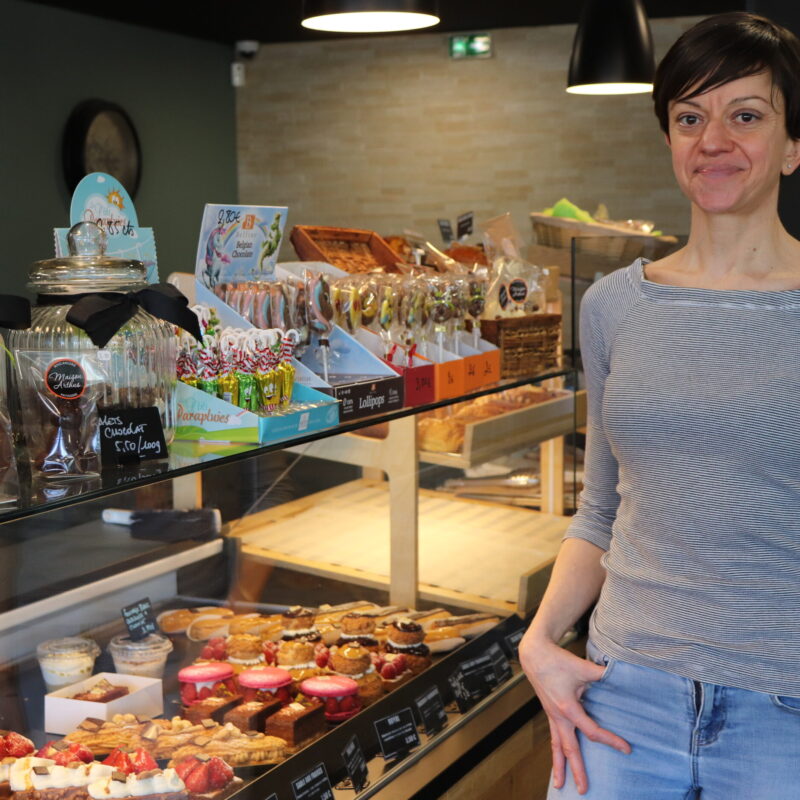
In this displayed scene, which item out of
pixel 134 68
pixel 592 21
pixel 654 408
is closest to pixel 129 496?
pixel 654 408

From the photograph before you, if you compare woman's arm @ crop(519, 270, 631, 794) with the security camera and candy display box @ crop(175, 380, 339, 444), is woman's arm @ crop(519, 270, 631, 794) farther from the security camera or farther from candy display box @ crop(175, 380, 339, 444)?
the security camera

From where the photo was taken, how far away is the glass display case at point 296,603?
167 cm

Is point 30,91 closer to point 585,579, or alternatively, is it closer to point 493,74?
point 493,74

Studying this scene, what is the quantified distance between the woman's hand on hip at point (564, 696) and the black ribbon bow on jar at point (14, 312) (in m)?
0.78

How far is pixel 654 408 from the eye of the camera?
130cm

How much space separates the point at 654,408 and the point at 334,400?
0.64 meters

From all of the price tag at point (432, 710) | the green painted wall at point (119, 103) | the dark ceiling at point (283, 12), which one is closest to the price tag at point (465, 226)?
the price tag at point (432, 710)

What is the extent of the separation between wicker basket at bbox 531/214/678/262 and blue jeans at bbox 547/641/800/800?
1.55 m

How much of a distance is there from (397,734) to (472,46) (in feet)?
18.9

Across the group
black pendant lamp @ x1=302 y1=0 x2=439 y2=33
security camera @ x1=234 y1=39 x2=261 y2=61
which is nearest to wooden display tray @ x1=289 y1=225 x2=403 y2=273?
black pendant lamp @ x1=302 y1=0 x2=439 y2=33

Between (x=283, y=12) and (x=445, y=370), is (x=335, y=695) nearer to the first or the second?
(x=445, y=370)

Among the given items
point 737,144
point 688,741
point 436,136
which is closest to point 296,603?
point 688,741

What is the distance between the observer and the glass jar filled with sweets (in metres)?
1.32

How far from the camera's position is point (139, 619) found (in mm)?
1951
